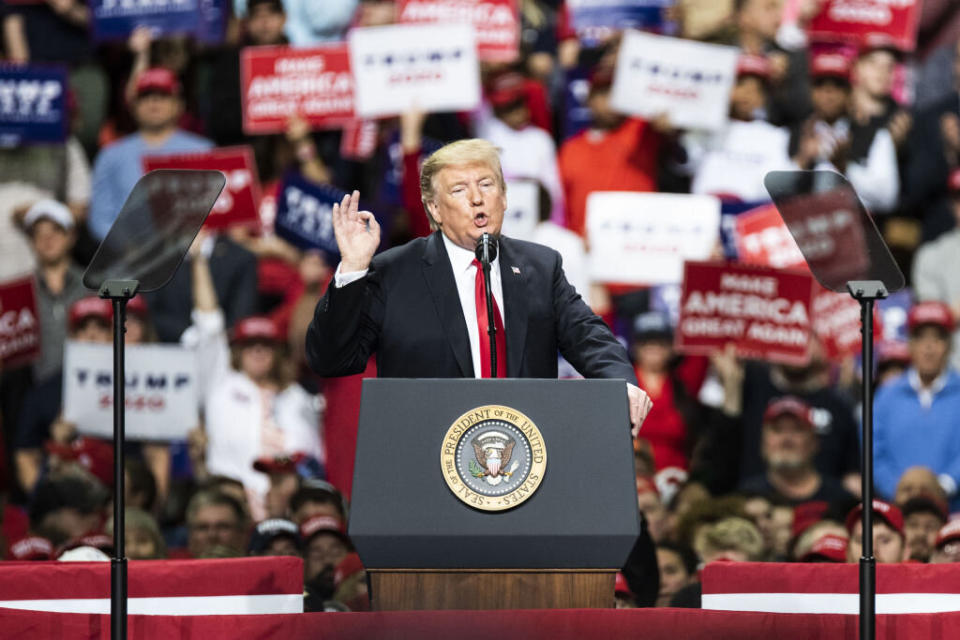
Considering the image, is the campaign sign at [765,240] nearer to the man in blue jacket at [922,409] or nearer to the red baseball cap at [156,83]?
the man in blue jacket at [922,409]

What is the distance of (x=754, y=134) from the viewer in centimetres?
797

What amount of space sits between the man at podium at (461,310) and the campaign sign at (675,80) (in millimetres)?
4209

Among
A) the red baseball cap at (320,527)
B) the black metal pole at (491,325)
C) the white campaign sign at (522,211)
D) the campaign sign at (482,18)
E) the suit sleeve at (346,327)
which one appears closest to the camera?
the black metal pole at (491,325)

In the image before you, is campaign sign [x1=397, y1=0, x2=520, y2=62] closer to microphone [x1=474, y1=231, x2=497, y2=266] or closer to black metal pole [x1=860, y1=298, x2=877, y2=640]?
microphone [x1=474, y1=231, x2=497, y2=266]

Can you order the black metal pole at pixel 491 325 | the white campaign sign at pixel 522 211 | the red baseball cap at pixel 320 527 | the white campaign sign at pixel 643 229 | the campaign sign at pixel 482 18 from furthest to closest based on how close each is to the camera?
1. the campaign sign at pixel 482 18
2. the white campaign sign at pixel 643 229
3. the white campaign sign at pixel 522 211
4. the red baseball cap at pixel 320 527
5. the black metal pole at pixel 491 325

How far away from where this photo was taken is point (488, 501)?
3.17 meters

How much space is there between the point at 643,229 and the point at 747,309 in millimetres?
634

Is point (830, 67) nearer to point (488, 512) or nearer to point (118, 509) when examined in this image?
point (488, 512)

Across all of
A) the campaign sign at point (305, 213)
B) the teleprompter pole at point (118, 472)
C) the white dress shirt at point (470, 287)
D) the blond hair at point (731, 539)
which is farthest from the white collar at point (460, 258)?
the campaign sign at point (305, 213)

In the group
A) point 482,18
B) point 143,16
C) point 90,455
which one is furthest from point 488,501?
point 143,16

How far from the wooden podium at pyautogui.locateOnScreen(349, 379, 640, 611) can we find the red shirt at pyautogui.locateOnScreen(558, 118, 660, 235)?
472 centimetres

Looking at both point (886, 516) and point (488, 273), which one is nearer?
point (488, 273)

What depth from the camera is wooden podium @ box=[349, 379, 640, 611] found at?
10.4 ft

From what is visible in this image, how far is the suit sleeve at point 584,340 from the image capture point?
3.64 metres
